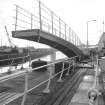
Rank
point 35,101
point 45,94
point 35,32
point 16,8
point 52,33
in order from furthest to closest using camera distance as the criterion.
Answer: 1. point 52,33
2. point 16,8
3. point 35,32
4. point 45,94
5. point 35,101

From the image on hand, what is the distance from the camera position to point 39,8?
8.98m

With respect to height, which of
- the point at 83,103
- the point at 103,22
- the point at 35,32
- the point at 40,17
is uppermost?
the point at 103,22

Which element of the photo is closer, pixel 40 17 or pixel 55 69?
pixel 40 17

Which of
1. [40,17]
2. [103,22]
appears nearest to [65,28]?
[40,17]

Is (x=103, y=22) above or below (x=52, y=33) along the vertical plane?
above

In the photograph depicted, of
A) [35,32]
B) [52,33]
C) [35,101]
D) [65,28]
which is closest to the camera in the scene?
[35,101]

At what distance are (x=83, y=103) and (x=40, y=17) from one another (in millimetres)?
5672

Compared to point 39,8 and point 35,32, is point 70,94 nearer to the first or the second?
point 35,32

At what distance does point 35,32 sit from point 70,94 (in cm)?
408

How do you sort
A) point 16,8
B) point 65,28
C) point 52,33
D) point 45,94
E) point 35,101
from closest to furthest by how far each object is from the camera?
point 35,101, point 45,94, point 16,8, point 52,33, point 65,28

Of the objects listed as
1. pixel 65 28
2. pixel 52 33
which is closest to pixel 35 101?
pixel 52 33

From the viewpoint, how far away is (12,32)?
9.02m

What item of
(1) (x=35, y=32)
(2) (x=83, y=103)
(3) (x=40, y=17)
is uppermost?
(3) (x=40, y=17)

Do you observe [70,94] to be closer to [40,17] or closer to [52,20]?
[40,17]
